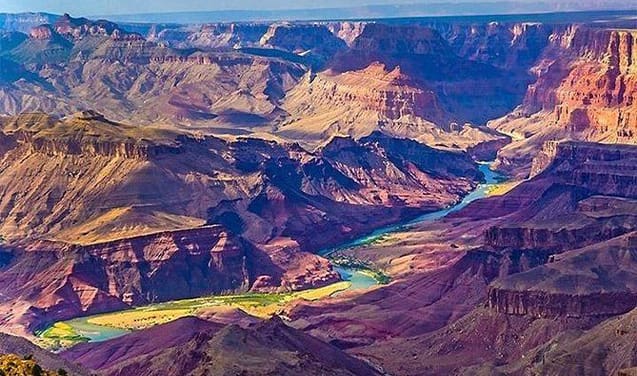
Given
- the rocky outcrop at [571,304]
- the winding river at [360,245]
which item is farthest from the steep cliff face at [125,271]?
the rocky outcrop at [571,304]

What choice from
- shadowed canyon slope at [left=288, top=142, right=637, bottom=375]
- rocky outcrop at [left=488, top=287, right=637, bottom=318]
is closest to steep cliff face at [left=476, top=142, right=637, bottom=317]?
rocky outcrop at [left=488, top=287, right=637, bottom=318]

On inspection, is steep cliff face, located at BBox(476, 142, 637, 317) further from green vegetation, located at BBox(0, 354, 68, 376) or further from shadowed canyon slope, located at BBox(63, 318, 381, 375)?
Answer: green vegetation, located at BBox(0, 354, 68, 376)

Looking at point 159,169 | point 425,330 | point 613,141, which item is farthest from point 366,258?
point 613,141

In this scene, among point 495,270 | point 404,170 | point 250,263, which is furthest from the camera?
point 404,170

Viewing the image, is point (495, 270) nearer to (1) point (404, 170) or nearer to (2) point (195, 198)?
(2) point (195, 198)

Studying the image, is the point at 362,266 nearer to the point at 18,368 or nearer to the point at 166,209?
the point at 166,209

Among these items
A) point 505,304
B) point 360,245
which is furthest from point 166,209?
point 505,304

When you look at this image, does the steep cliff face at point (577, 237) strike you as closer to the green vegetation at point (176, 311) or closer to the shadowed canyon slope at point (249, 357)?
the shadowed canyon slope at point (249, 357)
